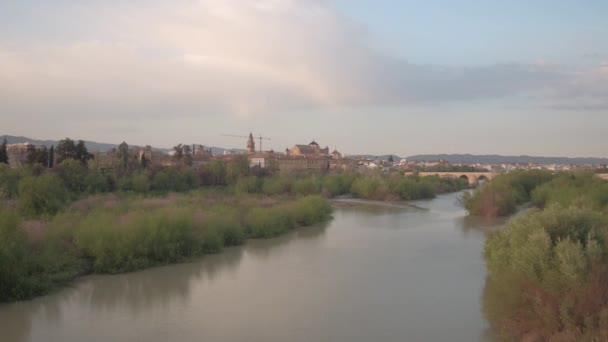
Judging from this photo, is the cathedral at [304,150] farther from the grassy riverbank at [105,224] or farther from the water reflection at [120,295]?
the water reflection at [120,295]

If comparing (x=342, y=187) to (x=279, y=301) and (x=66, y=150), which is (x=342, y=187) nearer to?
(x=66, y=150)

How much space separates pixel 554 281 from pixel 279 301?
4.89 metres

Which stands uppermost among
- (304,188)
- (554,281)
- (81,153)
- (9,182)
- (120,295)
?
Answer: (81,153)

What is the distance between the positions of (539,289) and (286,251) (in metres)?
9.26

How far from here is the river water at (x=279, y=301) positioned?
828 cm

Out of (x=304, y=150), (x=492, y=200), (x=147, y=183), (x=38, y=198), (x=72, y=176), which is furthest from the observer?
(x=304, y=150)

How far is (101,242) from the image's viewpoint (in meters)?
12.2

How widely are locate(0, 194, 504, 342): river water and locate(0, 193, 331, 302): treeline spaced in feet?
1.24

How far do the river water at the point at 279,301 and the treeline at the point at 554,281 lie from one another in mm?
786

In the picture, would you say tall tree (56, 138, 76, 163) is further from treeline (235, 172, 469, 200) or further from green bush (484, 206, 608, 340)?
green bush (484, 206, 608, 340)

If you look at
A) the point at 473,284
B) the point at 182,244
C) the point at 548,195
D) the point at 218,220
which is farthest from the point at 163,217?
the point at 548,195

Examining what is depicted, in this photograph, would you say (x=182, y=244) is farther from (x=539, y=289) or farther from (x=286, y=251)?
(x=539, y=289)

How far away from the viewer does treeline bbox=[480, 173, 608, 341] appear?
664 centimetres

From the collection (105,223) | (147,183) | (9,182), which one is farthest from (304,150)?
(105,223)
